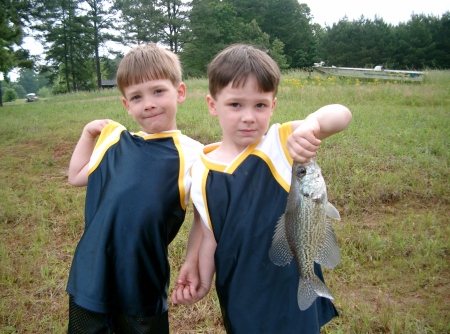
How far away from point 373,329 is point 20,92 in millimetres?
115975

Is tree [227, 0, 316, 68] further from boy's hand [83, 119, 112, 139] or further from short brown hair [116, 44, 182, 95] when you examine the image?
boy's hand [83, 119, 112, 139]

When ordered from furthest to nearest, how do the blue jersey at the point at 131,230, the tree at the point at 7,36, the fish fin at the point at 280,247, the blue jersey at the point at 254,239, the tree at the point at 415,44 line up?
A: 1. the tree at the point at 415,44
2. the tree at the point at 7,36
3. the blue jersey at the point at 131,230
4. the blue jersey at the point at 254,239
5. the fish fin at the point at 280,247

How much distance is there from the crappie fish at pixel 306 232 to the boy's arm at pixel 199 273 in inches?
15.2

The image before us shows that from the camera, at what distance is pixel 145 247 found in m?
1.70

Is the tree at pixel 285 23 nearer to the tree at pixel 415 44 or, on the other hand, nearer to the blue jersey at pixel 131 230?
the tree at pixel 415 44

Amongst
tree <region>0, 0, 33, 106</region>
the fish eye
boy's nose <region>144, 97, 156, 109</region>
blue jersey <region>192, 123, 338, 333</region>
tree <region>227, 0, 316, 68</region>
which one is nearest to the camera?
the fish eye

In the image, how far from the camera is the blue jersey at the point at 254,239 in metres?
1.51

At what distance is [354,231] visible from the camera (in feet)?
12.4

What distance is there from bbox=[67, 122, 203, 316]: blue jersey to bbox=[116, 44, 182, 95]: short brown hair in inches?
14.2

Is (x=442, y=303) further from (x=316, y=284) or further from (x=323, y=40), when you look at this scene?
(x=323, y=40)

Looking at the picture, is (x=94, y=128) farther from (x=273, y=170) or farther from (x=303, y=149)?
(x=303, y=149)

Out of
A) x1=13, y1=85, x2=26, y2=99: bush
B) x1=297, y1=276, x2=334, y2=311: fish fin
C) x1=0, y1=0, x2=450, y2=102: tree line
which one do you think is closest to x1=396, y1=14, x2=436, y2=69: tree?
x1=0, y1=0, x2=450, y2=102: tree line

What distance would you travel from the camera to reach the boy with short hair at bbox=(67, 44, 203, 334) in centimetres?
169

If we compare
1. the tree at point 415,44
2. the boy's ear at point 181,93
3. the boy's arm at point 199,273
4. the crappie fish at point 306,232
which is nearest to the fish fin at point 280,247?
the crappie fish at point 306,232
